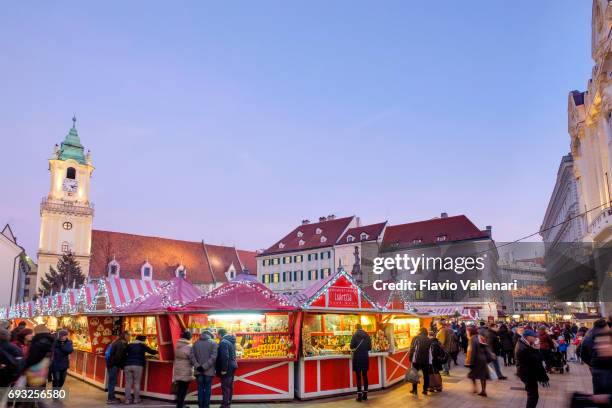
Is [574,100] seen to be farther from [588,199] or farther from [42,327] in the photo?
[42,327]

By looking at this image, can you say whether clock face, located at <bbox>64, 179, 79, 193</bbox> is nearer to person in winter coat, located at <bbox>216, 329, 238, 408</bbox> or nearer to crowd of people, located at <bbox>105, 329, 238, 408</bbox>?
crowd of people, located at <bbox>105, 329, 238, 408</bbox>


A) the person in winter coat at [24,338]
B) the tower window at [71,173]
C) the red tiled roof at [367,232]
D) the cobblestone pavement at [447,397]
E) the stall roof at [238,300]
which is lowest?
the cobblestone pavement at [447,397]

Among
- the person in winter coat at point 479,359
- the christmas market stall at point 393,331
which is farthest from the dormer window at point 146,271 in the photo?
the person in winter coat at point 479,359

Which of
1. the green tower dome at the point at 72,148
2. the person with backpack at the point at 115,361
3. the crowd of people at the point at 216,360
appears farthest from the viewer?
the green tower dome at the point at 72,148

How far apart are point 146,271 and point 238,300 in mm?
56061

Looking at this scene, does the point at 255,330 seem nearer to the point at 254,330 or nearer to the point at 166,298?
the point at 254,330

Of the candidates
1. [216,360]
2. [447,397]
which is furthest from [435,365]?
[216,360]

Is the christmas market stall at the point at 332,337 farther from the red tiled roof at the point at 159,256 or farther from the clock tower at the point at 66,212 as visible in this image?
the clock tower at the point at 66,212

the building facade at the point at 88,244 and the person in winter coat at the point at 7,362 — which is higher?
the building facade at the point at 88,244

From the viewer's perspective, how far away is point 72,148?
66500 mm

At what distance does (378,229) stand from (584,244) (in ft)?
106

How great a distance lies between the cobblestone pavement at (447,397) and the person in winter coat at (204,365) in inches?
65.1

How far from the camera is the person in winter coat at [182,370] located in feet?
34.0

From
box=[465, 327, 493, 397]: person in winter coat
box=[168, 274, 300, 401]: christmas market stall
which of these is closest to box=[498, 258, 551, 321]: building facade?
box=[465, 327, 493, 397]: person in winter coat
